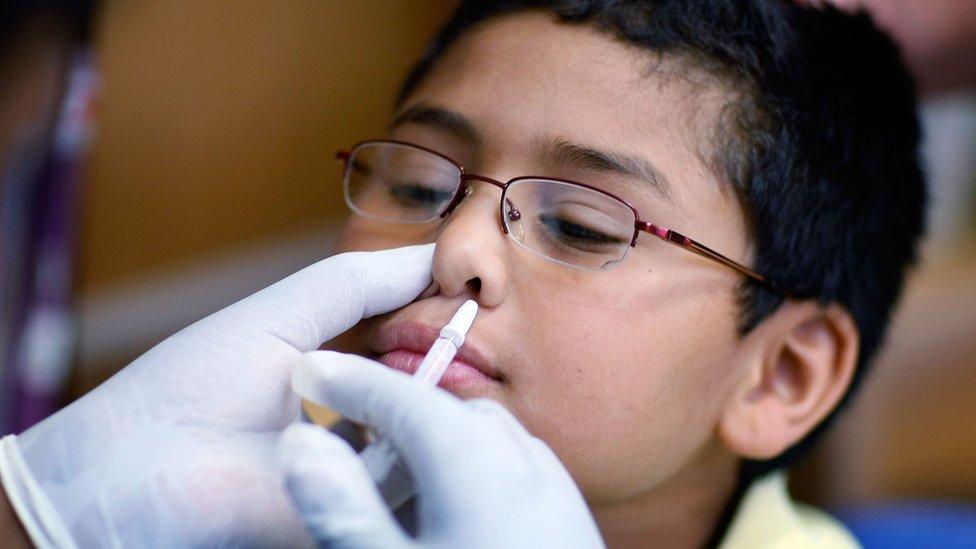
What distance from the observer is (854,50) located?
1164 millimetres

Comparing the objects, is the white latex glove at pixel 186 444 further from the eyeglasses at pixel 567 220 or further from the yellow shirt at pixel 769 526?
the yellow shirt at pixel 769 526

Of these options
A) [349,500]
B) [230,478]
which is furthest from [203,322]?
[349,500]

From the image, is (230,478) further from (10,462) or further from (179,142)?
(179,142)

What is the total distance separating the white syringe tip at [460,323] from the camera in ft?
2.61

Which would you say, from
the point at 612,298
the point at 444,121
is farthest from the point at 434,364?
the point at 444,121

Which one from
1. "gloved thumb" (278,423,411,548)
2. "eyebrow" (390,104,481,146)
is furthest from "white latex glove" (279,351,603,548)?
"eyebrow" (390,104,481,146)

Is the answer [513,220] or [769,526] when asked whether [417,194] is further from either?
[769,526]

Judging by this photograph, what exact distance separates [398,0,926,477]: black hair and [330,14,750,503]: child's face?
0.10 feet

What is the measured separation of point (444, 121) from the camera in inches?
39.4

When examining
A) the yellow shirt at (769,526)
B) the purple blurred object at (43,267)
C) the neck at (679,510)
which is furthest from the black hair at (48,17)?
the yellow shirt at (769,526)

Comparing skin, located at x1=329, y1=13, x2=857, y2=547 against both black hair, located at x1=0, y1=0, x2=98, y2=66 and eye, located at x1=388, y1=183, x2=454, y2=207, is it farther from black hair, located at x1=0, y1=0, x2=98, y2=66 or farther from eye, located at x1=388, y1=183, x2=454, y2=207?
black hair, located at x1=0, y1=0, x2=98, y2=66

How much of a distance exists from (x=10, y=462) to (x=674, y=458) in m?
0.69

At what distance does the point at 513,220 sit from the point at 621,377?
0.20m

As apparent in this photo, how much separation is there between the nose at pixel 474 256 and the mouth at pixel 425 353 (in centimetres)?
4
